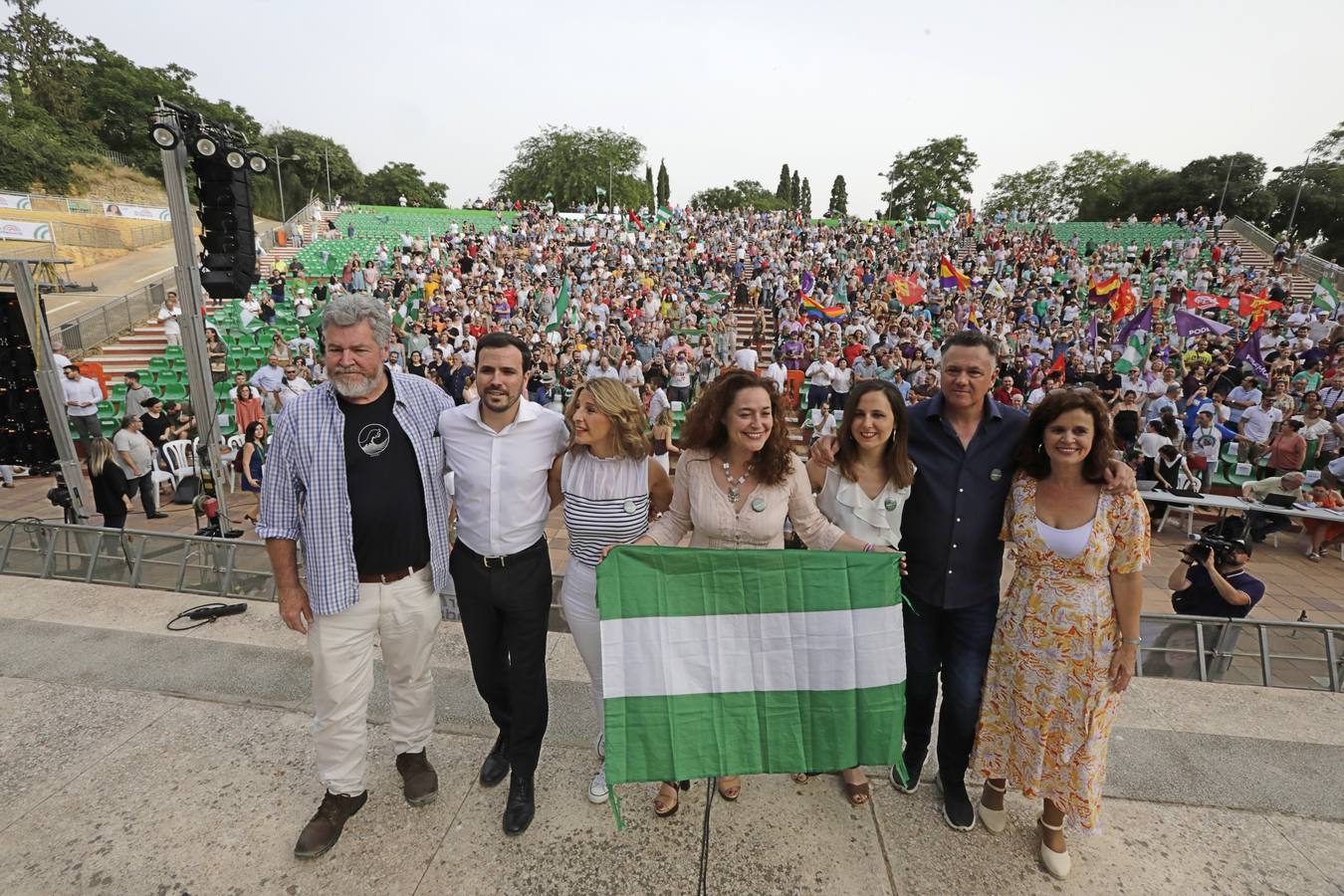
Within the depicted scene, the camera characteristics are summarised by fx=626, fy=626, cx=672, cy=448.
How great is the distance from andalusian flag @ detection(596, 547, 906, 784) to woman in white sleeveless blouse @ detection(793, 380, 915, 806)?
24 cm

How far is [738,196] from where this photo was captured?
88250mm

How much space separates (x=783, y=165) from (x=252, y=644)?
95049 millimetres

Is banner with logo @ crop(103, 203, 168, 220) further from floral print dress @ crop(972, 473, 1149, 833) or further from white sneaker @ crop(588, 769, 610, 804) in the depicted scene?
floral print dress @ crop(972, 473, 1149, 833)

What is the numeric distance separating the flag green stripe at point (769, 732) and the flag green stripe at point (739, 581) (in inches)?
13.0

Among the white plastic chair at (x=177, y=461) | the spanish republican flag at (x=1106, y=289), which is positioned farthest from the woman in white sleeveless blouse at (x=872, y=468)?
the spanish republican flag at (x=1106, y=289)

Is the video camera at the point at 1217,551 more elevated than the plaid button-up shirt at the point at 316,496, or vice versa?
the plaid button-up shirt at the point at 316,496

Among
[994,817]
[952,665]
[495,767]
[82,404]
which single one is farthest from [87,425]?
[994,817]

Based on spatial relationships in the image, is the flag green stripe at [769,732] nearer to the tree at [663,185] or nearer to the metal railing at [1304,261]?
the metal railing at [1304,261]

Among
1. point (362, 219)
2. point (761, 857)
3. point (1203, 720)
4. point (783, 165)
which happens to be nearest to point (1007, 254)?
point (1203, 720)

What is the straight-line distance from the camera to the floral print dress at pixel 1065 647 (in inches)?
90.2

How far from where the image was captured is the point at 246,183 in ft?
19.7

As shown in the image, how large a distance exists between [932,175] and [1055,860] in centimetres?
6891

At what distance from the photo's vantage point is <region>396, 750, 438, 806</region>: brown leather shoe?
2658mm

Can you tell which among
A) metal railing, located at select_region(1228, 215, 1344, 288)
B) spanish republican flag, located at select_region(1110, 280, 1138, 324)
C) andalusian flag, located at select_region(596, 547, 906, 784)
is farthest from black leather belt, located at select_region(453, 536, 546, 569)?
metal railing, located at select_region(1228, 215, 1344, 288)
